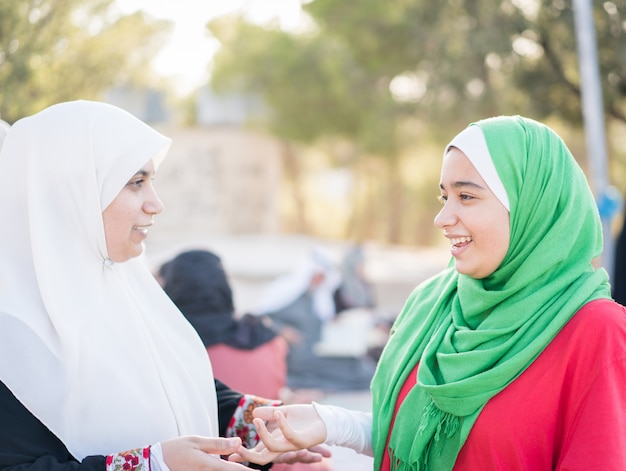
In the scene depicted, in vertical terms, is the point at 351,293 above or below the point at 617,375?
below

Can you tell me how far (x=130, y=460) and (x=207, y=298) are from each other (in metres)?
1.89

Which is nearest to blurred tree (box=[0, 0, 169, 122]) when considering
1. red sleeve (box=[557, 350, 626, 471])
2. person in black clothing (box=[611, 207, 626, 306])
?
red sleeve (box=[557, 350, 626, 471])

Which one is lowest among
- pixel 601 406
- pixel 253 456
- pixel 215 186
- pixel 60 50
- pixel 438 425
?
pixel 253 456

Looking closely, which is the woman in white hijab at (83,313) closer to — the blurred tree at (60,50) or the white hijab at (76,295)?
the white hijab at (76,295)

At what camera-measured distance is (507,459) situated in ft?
5.77

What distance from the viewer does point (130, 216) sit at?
1980 millimetres

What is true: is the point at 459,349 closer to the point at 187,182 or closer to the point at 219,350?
the point at 219,350

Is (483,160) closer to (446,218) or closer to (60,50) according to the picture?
(446,218)

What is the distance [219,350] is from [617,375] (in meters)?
2.23

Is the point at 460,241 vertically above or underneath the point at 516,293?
above

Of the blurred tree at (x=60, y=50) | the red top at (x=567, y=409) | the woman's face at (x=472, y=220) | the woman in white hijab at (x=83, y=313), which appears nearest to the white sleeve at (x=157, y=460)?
the woman in white hijab at (x=83, y=313)

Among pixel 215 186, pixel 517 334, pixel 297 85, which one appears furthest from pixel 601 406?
pixel 297 85

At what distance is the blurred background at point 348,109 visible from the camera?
8.88 metres

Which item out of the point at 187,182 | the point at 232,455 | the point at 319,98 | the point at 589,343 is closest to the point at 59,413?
the point at 232,455
